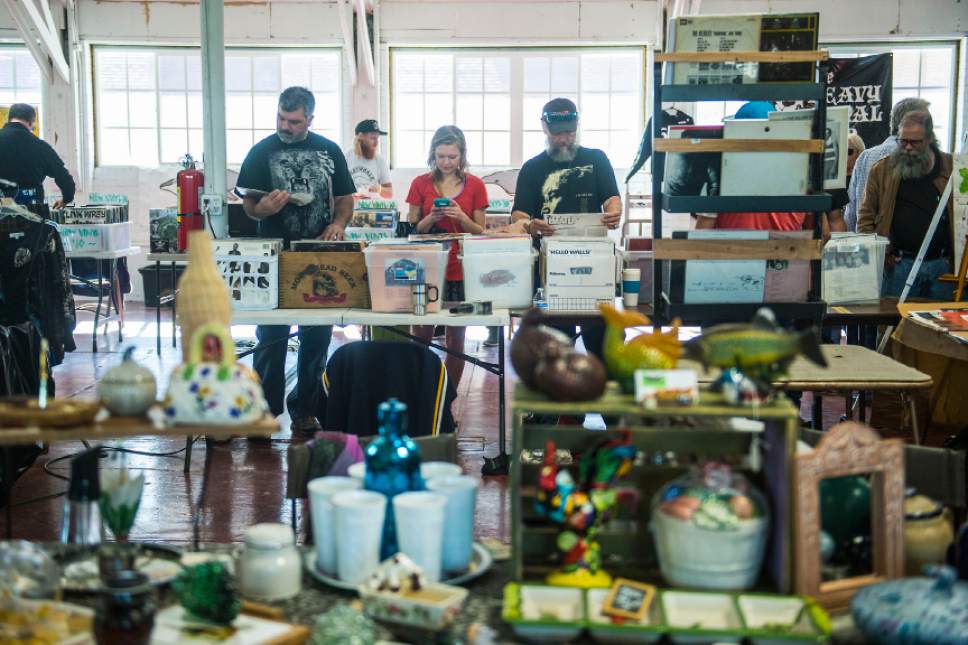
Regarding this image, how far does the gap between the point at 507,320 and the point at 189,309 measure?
8.37ft

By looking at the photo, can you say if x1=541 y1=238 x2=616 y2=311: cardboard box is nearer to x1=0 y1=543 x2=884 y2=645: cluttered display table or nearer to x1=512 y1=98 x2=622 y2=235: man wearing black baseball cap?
x1=512 y1=98 x2=622 y2=235: man wearing black baseball cap

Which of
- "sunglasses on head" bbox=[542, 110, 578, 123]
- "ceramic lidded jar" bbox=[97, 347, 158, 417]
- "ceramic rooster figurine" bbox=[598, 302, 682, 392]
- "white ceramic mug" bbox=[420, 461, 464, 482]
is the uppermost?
"sunglasses on head" bbox=[542, 110, 578, 123]

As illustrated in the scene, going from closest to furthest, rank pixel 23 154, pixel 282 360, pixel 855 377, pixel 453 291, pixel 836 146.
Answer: pixel 855 377 → pixel 836 146 → pixel 453 291 → pixel 282 360 → pixel 23 154

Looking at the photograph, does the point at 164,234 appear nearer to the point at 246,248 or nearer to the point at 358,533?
the point at 246,248

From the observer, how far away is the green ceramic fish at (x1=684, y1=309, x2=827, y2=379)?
1870mm

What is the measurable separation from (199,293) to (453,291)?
9.73ft

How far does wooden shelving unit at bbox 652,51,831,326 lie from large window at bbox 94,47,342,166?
8124mm

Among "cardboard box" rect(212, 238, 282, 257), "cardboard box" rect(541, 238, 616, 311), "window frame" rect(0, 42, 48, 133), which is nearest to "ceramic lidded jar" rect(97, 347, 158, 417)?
"cardboard box" rect(212, 238, 282, 257)

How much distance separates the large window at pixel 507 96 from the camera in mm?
11727

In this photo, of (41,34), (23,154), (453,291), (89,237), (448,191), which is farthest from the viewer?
(41,34)

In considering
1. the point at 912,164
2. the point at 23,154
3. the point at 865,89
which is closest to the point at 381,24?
the point at 23,154

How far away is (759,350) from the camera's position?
1.88 metres

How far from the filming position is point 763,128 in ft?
12.9

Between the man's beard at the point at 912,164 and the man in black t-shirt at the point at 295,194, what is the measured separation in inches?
117
